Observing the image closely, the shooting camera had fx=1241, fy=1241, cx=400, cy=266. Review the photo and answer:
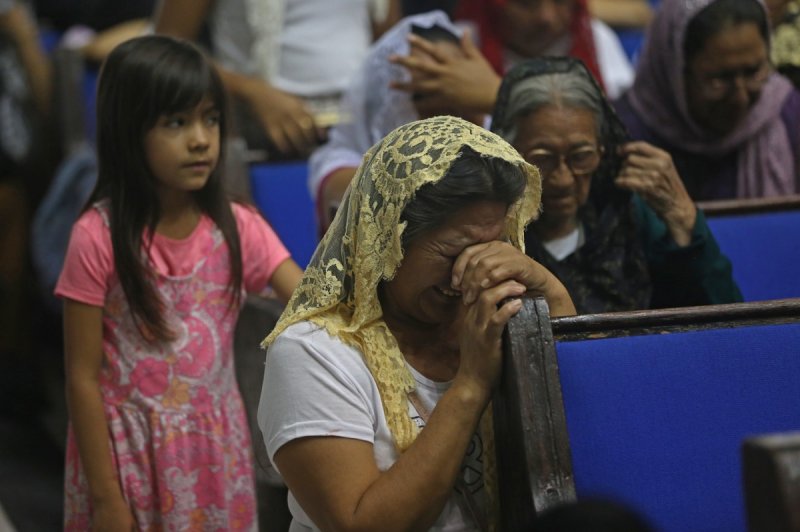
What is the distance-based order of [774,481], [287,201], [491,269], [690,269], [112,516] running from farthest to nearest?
[287,201], [690,269], [112,516], [491,269], [774,481]

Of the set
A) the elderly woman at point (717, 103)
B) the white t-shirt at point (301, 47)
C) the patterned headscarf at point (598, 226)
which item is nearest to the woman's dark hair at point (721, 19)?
the elderly woman at point (717, 103)

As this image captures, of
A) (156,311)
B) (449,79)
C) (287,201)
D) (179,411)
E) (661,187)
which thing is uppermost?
(449,79)

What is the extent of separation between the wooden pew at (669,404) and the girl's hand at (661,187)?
1.83ft

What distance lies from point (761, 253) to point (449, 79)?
85 cm

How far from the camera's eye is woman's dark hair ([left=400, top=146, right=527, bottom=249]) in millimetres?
1864

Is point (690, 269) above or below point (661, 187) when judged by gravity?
below

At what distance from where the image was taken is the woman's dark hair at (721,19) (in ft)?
9.65

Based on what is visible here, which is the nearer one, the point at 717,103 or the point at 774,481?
the point at 774,481

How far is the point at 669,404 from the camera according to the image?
6.34 feet

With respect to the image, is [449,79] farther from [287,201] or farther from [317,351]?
[317,351]

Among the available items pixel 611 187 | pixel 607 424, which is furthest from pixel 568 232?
pixel 607 424

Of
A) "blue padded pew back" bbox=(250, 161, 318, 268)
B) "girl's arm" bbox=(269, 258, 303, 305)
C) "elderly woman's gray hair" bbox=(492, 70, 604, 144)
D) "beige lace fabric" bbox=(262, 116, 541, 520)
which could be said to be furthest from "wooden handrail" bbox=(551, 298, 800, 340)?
"blue padded pew back" bbox=(250, 161, 318, 268)

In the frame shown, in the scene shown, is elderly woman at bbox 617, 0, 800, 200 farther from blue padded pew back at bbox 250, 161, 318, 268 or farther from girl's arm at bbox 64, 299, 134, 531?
girl's arm at bbox 64, 299, 134, 531

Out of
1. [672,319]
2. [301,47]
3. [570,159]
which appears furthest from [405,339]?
[301,47]
